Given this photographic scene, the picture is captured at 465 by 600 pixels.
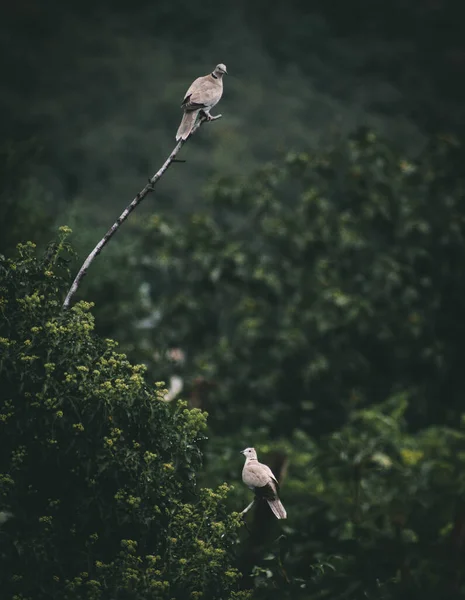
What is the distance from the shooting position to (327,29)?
36.6m

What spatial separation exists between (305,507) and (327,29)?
1217 inches

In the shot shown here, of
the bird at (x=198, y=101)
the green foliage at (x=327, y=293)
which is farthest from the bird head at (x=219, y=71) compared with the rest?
the green foliage at (x=327, y=293)

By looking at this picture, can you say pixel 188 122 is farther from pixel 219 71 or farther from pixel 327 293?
pixel 327 293

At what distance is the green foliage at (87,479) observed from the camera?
4.04m

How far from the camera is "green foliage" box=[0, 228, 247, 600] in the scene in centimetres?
404

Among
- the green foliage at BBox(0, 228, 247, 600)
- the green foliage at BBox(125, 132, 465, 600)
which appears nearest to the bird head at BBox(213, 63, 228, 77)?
the green foliage at BBox(0, 228, 247, 600)

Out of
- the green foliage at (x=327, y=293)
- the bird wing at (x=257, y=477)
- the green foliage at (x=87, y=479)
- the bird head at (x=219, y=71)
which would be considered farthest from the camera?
the green foliage at (x=327, y=293)

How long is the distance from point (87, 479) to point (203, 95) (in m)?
1.77

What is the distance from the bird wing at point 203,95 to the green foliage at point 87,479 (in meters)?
1.05

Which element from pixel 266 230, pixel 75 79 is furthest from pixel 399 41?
pixel 266 230

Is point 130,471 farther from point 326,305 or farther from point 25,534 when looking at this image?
point 326,305

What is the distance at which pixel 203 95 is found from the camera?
15.6 ft

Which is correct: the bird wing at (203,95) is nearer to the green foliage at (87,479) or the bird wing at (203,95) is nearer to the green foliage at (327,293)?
the green foliage at (87,479)

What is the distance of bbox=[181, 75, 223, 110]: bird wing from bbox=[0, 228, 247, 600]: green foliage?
1047 mm
